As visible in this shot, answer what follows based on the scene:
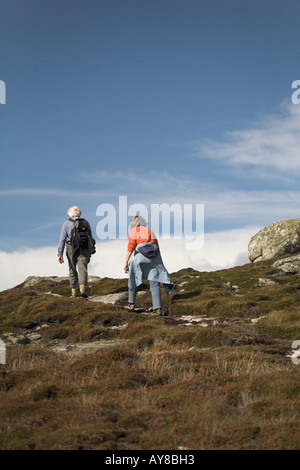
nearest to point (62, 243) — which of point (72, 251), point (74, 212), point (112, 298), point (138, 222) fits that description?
point (72, 251)

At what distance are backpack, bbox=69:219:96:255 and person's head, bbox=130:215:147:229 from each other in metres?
4.12

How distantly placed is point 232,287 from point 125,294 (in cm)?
631

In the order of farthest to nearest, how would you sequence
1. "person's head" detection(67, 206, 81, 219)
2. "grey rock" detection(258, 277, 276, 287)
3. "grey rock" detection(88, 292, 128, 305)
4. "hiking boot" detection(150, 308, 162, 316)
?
"grey rock" detection(258, 277, 276, 287), "grey rock" detection(88, 292, 128, 305), "person's head" detection(67, 206, 81, 219), "hiking boot" detection(150, 308, 162, 316)

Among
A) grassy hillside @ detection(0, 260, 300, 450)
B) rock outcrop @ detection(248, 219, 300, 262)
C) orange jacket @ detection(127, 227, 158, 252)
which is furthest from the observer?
rock outcrop @ detection(248, 219, 300, 262)

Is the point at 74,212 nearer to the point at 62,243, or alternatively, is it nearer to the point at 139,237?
the point at 62,243

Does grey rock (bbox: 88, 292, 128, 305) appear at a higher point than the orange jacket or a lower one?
lower

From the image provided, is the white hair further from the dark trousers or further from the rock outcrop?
the rock outcrop

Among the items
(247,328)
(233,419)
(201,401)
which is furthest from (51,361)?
(247,328)

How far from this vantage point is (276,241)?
53.1 meters

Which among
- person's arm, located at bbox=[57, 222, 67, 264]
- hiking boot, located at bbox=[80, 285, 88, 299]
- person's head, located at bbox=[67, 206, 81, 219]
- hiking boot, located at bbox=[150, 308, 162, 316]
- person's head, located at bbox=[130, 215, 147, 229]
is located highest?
person's head, located at bbox=[67, 206, 81, 219]

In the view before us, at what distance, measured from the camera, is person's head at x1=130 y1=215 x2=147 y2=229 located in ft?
60.4

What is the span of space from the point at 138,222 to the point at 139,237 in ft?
1.92

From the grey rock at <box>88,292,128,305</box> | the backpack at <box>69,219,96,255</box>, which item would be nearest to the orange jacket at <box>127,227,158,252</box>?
the backpack at <box>69,219,96,255</box>
